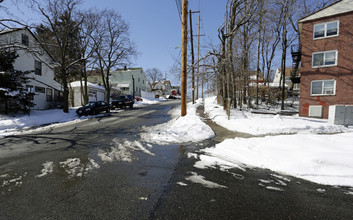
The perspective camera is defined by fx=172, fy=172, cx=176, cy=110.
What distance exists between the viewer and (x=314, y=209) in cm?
267

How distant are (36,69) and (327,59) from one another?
99.1 feet

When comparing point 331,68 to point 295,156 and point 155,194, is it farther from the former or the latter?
point 155,194

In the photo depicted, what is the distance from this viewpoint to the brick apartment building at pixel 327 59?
1449cm

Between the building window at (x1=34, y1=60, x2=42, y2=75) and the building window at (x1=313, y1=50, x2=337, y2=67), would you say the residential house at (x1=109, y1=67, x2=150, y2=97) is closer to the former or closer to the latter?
the building window at (x1=34, y1=60, x2=42, y2=75)

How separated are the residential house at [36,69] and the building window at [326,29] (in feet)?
86.4

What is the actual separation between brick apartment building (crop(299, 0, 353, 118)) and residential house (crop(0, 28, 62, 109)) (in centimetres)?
2580

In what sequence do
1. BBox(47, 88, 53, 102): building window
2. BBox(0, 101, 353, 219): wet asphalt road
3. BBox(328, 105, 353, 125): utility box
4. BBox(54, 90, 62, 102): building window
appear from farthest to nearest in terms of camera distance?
A: BBox(54, 90, 62, 102): building window
BBox(47, 88, 53, 102): building window
BBox(328, 105, 353, 125): utility box
BBox(0, 101, 353, 219): wet asphalt road

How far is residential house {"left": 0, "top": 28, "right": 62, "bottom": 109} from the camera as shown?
702 inches

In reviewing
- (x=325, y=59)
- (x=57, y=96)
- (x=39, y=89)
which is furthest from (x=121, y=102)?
(x=325, y=59)

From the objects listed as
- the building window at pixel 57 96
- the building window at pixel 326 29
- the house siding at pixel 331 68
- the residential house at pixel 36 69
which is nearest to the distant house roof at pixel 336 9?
the house siding at pixel 331 68

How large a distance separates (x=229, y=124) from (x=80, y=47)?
25.7 metres

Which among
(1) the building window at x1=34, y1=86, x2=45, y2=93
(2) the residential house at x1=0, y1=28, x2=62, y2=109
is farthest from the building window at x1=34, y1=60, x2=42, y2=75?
(1) the building window at x1=34, y1=86, x2=45, y2=93

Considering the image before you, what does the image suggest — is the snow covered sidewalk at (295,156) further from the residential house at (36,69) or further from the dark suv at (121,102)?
the dark suv at (121,102)

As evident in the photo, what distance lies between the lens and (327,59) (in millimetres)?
15258
